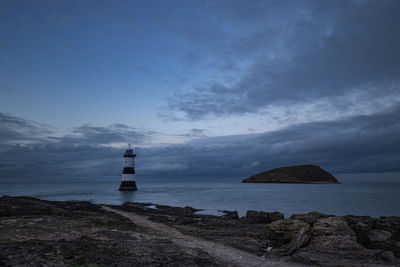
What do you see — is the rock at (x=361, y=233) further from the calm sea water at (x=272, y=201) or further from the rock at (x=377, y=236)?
the calm sea water at (x=272, y=201)

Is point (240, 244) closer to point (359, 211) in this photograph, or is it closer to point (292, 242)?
point (292, 242)

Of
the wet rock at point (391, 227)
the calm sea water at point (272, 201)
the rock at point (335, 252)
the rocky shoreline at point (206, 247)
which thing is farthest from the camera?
the calm sea water at point (272, 201)

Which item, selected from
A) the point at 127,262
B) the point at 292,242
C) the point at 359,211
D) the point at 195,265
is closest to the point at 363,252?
the point at 292,242

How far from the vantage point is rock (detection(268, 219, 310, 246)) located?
21.5m

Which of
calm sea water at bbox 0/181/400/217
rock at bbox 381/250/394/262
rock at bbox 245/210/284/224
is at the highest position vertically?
rock at bbox 381/250/394/262

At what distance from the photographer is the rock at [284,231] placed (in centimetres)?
2153

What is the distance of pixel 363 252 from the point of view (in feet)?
59.1

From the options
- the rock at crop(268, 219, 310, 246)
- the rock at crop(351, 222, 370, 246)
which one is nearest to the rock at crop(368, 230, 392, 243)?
the rock at crop(351, 222, 370, 246)

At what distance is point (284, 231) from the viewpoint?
862 inches

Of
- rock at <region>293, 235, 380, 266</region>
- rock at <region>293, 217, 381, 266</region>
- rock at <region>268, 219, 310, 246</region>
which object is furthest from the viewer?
rock at <region>268, 219, 310, 246</region>

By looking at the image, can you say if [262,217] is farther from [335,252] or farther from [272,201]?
[272,201]

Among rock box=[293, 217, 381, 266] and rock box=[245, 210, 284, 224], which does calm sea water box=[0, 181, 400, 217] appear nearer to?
rock box=[245, 210, 284, 224]

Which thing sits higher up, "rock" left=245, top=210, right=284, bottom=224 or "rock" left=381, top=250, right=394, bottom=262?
"rock" left=381, top=250, right=394, bottom=262

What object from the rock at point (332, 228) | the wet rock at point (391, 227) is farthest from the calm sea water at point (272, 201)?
the rock at point (332, 228)
